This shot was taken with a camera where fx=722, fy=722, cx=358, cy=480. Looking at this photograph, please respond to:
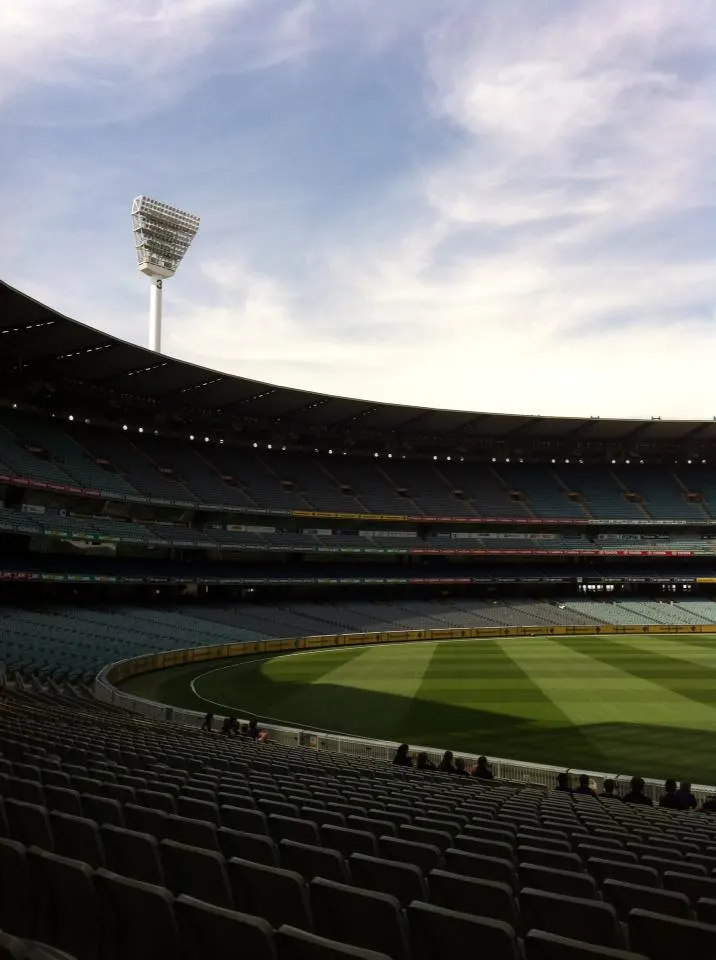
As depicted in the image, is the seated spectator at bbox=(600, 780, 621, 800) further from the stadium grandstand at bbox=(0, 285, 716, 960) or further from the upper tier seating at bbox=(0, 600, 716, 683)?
the upper tier seating at bbox=(0, 600, 716, 683)

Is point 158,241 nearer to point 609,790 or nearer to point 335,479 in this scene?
point 335,479

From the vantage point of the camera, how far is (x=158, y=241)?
5859 cm

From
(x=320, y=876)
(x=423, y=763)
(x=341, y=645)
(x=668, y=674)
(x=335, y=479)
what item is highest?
(x=335, y=479)

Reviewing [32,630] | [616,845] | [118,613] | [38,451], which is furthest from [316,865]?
[38,451]

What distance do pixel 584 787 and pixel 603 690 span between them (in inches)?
588

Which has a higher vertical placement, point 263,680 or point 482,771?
point 482,771

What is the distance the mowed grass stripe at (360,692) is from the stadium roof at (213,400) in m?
21.5

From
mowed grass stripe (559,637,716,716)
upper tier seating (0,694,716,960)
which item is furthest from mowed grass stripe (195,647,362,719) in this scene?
upper tier seating (0,694,716,960)

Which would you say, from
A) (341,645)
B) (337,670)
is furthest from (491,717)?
(341,645)

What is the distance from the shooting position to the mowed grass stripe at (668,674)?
22.7m

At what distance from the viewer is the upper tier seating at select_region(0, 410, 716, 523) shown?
152 ft

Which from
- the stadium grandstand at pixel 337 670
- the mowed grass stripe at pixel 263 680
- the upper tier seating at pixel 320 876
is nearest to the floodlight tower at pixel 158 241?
the stadium grandstand at pixel 337 670

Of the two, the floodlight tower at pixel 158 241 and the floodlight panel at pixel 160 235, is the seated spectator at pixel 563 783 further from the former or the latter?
the floodlight panel at pixel 160 235

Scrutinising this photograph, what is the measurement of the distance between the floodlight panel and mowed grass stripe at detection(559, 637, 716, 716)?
4259 centimetres
